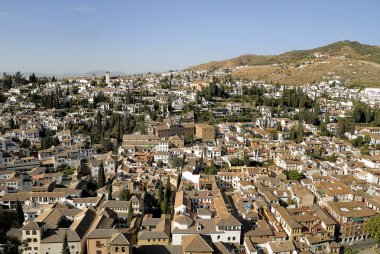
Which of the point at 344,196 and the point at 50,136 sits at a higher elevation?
the point at 50,136

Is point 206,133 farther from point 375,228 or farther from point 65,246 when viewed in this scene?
point 65,246

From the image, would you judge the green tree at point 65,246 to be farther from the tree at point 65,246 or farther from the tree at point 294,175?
the tree at point 294,175

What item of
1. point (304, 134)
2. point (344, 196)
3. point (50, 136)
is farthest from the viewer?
point (304, 134)

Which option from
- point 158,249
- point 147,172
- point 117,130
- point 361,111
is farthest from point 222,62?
point 158,249

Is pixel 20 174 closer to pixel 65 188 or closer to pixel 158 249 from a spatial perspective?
pixel 65 188

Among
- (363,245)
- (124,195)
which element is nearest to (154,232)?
(124,195)

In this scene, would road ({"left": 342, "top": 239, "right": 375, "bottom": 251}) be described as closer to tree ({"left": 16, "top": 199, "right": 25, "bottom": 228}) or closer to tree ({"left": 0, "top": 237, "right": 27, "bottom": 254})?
tree ({"left": 0, "top": 237, "right": 27, "bottom": 254})

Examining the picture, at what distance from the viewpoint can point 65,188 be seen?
2633cm

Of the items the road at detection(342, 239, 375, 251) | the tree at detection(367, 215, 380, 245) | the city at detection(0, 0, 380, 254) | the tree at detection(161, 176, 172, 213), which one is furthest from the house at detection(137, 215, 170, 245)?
the tree at detection(367, 215, 380, 245)

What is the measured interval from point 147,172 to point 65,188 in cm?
730

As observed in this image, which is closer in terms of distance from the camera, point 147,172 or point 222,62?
point 147,172

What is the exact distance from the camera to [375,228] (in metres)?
22.2

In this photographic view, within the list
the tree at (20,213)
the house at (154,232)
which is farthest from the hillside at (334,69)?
the tree at (20,213)

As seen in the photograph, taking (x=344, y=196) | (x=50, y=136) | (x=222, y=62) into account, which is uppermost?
(x=222, y=62)
